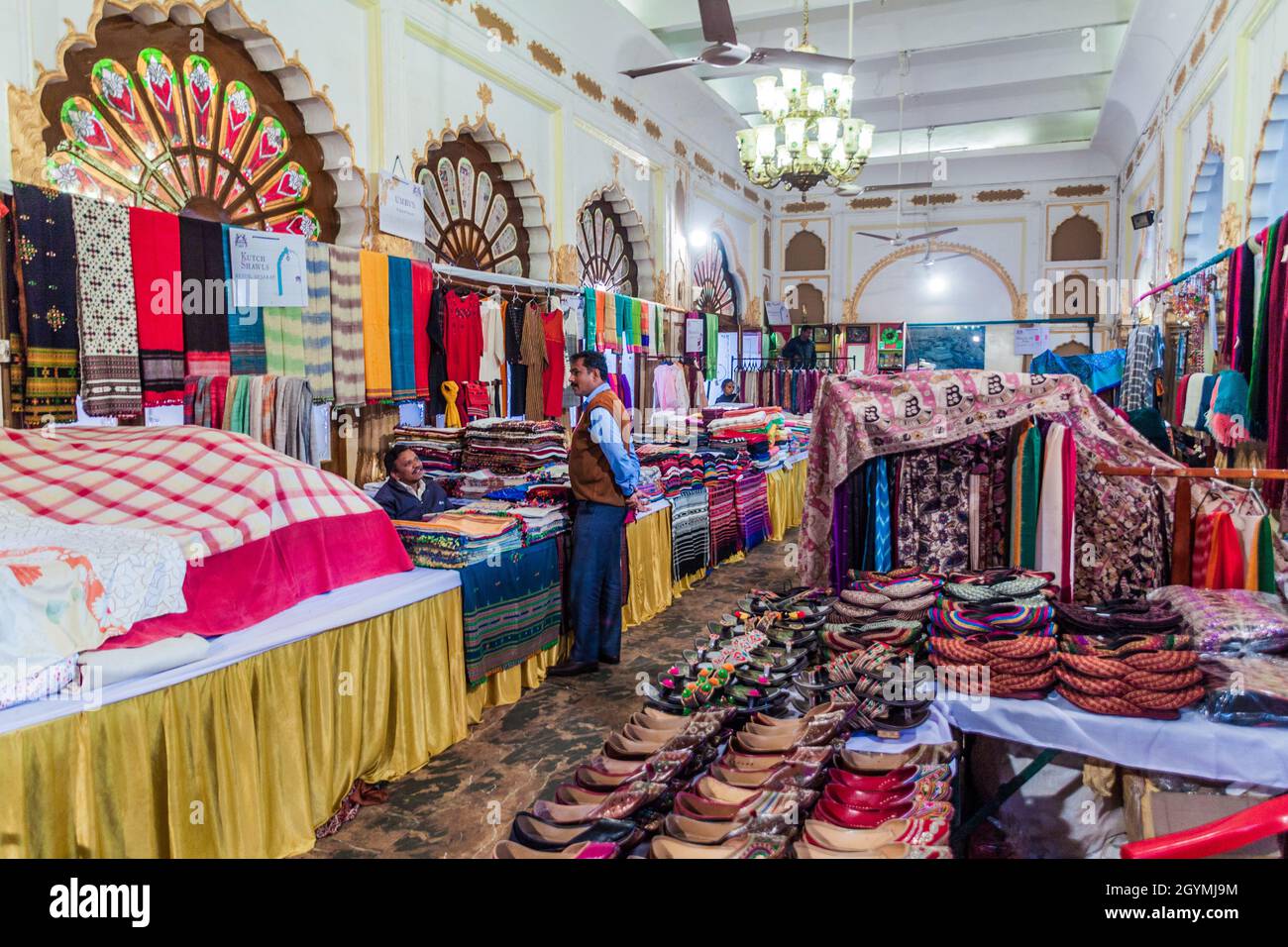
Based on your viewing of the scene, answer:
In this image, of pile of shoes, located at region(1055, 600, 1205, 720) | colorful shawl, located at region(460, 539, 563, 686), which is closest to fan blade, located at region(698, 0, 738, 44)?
colorful shawl, located at region(460, 539, 563, 686)

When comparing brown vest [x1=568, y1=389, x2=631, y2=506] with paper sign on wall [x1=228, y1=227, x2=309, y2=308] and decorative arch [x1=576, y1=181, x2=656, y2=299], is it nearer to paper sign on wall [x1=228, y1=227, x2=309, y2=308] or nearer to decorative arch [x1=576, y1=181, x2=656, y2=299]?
paper sign on wall [x1=228, y1=227, x2=309, y2=308]

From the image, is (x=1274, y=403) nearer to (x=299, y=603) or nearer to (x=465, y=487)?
(x=465, y=487)

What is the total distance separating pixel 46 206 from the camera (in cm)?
316

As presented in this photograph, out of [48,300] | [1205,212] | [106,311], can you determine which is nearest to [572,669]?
[106,311]

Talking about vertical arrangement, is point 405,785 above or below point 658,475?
below

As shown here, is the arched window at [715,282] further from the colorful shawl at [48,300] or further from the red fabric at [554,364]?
the colorful shawl at [48,300]

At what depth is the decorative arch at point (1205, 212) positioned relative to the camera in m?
6.73

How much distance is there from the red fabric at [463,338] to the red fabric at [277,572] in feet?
7.00

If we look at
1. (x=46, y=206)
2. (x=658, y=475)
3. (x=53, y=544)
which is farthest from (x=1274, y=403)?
(x=46, y=206)

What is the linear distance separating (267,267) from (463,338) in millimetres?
1475

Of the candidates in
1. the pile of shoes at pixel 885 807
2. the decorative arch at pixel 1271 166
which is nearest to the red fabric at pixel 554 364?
the decorative arch at pixel 1271 166

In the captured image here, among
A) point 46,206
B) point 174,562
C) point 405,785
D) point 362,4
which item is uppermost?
point 362,4

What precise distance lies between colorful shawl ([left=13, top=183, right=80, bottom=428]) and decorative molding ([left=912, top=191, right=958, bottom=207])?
1178cm
